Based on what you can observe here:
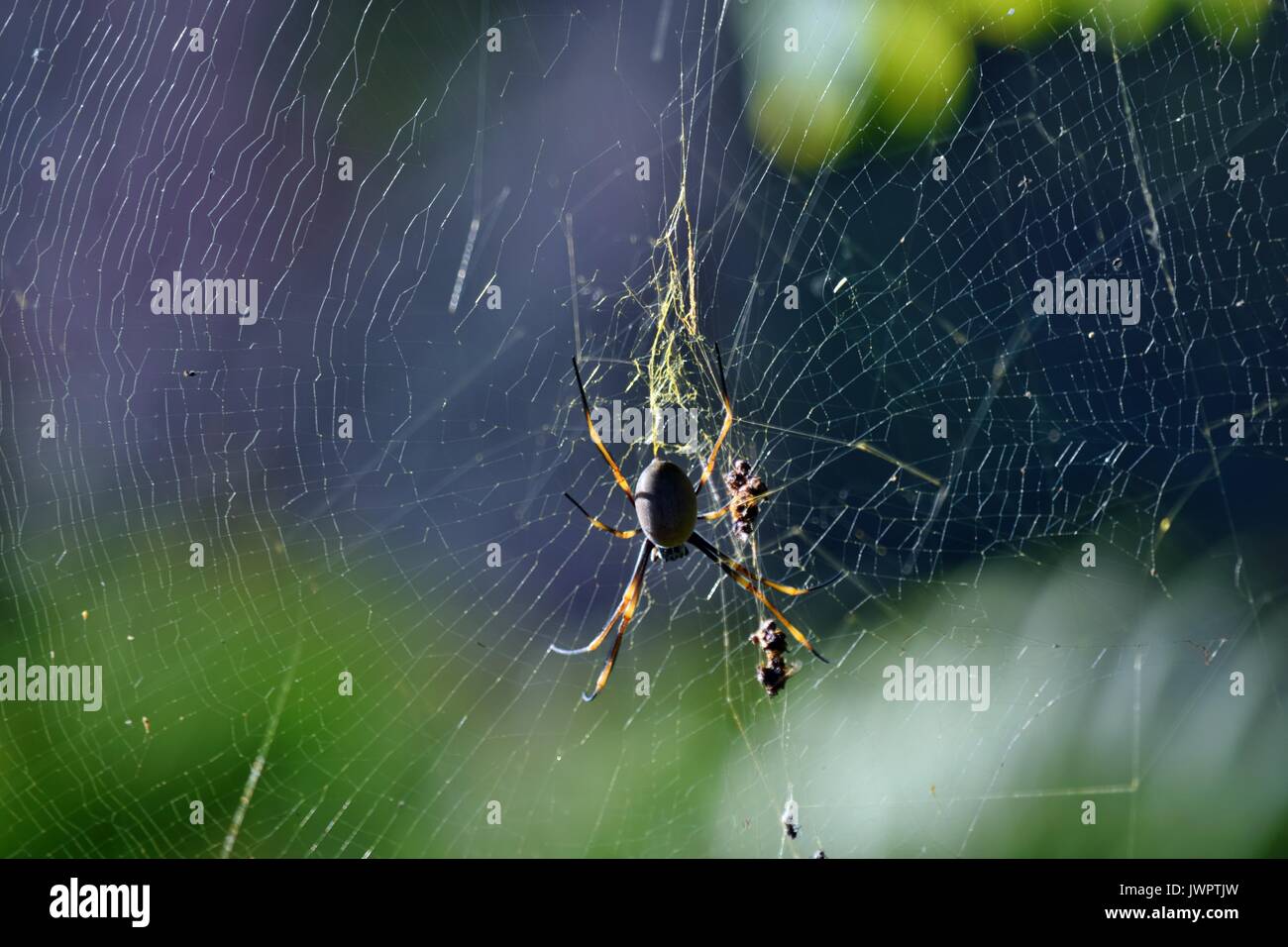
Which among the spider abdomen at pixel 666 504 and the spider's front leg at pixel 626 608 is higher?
the spider abdomen at pixel 666 504

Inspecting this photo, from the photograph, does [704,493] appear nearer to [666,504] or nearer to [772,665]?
[666,504]

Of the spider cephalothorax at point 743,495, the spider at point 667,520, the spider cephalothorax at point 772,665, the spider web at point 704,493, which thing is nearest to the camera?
the spider cephalothorax at point 772,665

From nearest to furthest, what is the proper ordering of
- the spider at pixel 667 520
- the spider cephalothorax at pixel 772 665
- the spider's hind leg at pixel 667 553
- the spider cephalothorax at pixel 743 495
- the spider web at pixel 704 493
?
the spider cephalothorax at pixel 772 665 → the spider cephalothorax at pixel 743 495 → the spider at pixel 667 520 → the spider's hind leg at pixel 667 553 → the spider web at pixel 704 493

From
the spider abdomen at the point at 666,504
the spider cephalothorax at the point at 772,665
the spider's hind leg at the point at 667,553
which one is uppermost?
the spider abdomen at the point at 666,504

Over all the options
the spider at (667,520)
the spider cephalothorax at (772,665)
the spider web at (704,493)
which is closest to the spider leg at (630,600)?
the spider at (667,520)

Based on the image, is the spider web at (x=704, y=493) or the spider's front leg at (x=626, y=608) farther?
the spider web at (x=704, y=493)

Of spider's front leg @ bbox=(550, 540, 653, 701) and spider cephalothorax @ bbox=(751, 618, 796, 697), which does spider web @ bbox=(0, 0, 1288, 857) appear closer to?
spider's front leg @ bbox=(550, 540, 653, 701)

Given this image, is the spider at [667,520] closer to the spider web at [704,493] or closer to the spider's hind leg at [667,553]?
the spider's hind leg at [667,553]
